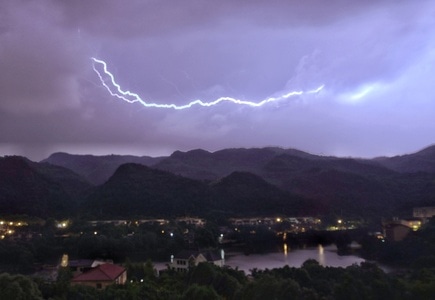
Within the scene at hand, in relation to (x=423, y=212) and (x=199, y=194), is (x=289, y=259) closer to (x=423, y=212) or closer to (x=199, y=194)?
(x=423, y=212)

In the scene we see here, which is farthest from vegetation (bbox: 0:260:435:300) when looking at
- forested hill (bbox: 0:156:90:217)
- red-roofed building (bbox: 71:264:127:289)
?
forested hill (bbox: 0:156:90:217)

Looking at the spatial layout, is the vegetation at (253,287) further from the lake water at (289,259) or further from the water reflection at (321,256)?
the water reflection at (321,256)

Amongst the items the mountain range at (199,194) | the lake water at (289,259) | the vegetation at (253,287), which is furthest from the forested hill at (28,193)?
the vegetation at (253,287)

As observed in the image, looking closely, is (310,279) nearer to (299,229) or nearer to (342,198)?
(299,229)

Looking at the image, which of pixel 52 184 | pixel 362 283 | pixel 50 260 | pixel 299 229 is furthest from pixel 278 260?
pixel 52 184

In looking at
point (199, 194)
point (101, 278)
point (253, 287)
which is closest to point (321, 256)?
point (101, 278)

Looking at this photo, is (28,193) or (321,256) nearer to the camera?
(321,256)

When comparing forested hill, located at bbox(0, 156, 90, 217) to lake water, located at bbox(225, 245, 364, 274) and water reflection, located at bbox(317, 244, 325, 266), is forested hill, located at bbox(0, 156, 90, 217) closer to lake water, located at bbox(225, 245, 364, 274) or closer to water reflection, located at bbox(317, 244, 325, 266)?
lake water, located at bbox(225, 245, 364, 274)

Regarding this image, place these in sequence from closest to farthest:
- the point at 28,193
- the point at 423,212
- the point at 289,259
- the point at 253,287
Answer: the point at 253,287 < the point at 289,259 < the point at 423,212 < the point at 28,193
